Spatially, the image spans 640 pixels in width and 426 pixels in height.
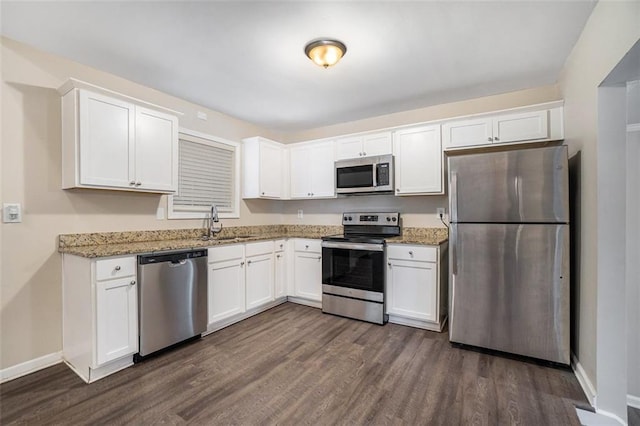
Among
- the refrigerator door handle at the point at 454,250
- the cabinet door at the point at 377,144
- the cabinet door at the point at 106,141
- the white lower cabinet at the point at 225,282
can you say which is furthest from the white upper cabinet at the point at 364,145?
the cabinet door at the point at 106,141

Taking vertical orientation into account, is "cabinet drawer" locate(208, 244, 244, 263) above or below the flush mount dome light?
below

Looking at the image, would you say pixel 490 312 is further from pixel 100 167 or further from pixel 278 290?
pixel 100 167

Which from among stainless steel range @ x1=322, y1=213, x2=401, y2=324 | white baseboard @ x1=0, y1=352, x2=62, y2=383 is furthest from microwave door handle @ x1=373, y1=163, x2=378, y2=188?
white baseboard @ x1=0, y1=352, x2=62, y2=383

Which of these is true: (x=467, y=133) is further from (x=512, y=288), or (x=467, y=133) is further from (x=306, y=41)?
(x=306, y=41)

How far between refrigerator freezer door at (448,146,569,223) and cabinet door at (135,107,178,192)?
8.65 ft

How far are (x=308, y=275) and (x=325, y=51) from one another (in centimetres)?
257

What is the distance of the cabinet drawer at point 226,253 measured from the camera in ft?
9.62

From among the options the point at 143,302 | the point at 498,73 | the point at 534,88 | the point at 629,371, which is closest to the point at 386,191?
the point at 498,73

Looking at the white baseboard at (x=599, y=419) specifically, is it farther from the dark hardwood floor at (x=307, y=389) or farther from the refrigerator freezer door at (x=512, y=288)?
the refrigerator freezer door at (x=512, y=288)

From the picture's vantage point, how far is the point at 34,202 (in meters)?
2.29

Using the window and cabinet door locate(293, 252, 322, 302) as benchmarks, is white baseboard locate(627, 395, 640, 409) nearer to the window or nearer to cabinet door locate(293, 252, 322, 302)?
cabinet door locate(293, 252, 322, 302)

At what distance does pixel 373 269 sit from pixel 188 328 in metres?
1.90

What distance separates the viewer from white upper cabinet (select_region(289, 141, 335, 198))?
155 inches

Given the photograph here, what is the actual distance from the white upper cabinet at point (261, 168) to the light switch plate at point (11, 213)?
7.26 feet
